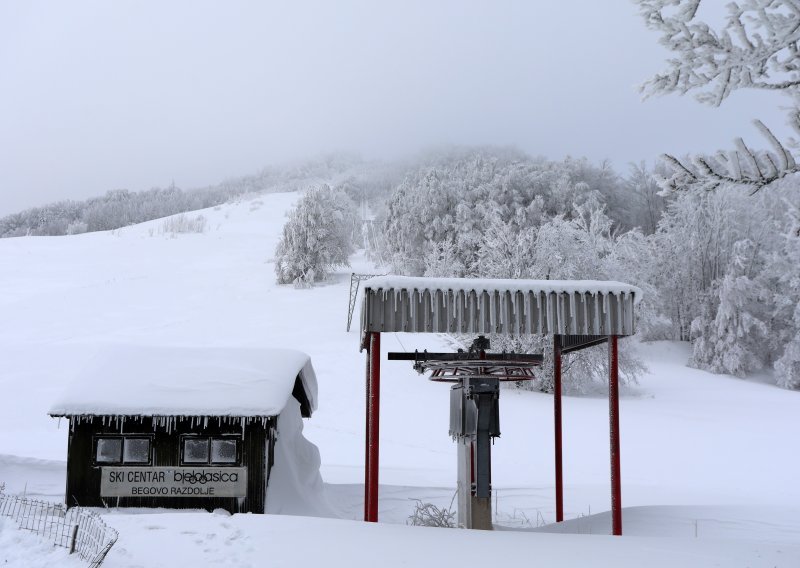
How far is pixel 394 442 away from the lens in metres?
23.4

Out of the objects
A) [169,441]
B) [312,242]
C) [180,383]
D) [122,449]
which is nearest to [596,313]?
[180,383]

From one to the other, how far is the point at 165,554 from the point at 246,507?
4.77 m

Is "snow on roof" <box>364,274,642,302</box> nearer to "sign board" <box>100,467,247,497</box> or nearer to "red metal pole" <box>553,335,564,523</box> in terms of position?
"red metal pole" <box>553,335,564,523</box>

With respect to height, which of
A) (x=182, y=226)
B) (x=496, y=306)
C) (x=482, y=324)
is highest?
(x=182, y=226)

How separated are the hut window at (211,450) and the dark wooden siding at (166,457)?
13cm

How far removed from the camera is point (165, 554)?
312 inches

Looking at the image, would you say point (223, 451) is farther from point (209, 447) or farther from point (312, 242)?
point (312, 242)

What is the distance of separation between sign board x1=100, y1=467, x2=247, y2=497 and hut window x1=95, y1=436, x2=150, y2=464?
0.54ft

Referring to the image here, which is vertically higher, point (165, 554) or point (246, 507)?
point (165, 554)

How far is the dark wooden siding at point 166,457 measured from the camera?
1255cm

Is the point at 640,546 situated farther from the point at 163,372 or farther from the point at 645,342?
the point at 645,342

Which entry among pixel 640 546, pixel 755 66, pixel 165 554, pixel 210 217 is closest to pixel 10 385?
pixel 165 554

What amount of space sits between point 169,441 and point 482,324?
6.42 meters

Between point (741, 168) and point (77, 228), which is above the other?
point (77, 228)
